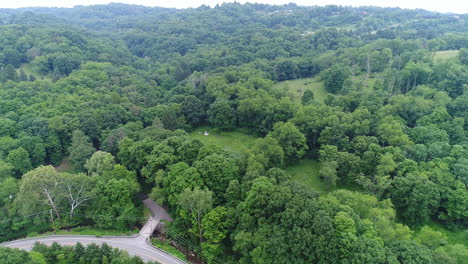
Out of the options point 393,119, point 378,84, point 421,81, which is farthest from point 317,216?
point 421,81

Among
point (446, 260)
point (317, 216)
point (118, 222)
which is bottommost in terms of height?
point (118, 222)

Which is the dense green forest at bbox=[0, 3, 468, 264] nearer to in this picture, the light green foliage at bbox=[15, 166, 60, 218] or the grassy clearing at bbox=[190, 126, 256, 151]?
the light green foliage at bbox=[15, 166, 60, 218]

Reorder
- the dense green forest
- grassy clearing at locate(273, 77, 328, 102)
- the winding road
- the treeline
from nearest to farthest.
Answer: the treeline, the dense green forest, the winding road, grassy clearing at locate(273, 77, 328, 102)

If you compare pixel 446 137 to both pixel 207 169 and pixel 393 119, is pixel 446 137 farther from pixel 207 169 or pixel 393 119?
pixel 207 169

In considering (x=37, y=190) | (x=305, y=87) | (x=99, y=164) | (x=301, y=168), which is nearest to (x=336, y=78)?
(x=305, y=87)

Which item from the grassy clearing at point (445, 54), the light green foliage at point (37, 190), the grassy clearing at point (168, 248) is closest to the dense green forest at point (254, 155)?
the light green foliage at point (37, 190)

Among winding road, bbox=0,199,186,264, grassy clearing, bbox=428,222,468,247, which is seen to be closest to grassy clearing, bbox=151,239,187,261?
winding road, bbox=0,199,186,264

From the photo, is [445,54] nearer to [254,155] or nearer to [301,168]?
[301,168]
